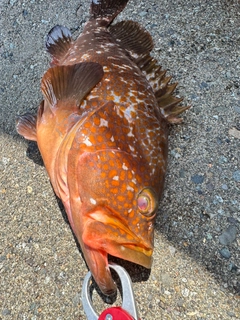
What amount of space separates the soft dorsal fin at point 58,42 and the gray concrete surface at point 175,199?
42cm

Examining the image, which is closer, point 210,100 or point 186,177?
point 186,177

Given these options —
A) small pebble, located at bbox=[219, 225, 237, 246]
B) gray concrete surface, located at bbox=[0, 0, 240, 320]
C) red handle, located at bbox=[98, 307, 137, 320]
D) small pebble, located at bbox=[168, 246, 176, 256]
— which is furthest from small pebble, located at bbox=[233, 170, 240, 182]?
red handle, located at bbox=[98, 307, 137, 320]

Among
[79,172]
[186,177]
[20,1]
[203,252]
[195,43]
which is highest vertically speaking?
[20,1]

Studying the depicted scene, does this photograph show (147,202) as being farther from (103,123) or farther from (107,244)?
(103,123)

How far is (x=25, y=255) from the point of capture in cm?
218

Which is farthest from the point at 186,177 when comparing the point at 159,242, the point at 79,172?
the point at 79,172

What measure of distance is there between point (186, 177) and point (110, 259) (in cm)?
70

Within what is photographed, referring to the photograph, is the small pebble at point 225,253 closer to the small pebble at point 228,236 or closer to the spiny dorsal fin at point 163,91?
the small pebble at point 228,236

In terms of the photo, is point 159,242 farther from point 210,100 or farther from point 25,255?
point 210,100

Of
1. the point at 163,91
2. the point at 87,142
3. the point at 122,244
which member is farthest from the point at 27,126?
the point at 122,244

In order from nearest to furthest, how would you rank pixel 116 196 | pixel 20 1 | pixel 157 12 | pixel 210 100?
pixel 116 196
pixel 210 100
pixel 157 12
pixel 20 1

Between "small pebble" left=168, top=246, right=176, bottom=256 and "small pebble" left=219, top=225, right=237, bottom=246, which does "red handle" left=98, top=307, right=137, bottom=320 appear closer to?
"small pebble" left=168, top=246, right=176, bottom=256

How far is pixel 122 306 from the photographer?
5.68 ft

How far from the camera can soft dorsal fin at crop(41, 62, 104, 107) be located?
6.31 ft
